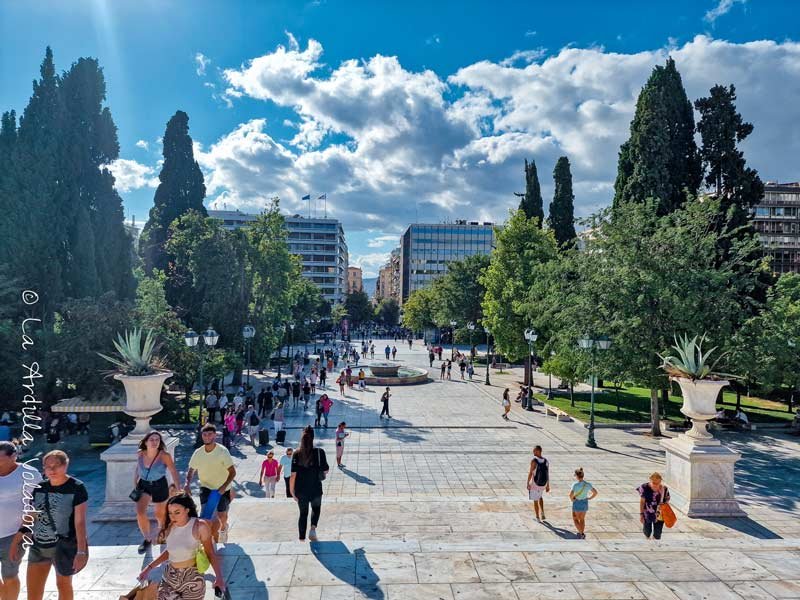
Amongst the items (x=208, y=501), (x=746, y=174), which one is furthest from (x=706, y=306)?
(x=208, y=501)

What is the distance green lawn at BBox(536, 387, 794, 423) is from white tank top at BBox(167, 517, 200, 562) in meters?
20.4

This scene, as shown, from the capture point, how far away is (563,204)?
4312cm

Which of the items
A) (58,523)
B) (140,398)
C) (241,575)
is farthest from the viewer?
(140,398)

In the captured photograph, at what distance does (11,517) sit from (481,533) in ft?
23.3

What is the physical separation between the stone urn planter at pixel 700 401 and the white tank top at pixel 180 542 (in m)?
9.64

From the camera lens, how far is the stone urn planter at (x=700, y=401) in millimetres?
10102

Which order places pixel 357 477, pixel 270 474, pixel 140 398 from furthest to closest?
pixel 357 477 → pixel 270 474 → pixel 140 398

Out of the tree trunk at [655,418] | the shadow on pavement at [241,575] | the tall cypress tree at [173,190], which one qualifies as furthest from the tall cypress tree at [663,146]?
the tall cypress tree at [173,190]

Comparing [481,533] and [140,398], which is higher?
[140,398]

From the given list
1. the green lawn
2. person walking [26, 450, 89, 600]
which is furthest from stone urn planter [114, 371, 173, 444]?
the green lawn

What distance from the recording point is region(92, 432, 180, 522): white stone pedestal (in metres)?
9.12

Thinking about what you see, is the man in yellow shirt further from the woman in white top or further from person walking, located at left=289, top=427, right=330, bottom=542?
the woman in white top

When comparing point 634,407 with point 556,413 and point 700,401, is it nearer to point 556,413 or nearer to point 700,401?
point 556,413

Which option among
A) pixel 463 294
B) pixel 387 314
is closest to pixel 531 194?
pixel 463 294
